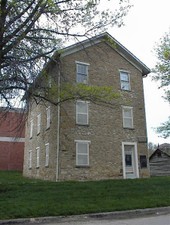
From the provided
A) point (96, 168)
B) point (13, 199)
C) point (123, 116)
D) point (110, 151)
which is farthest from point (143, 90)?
point (13, 199)

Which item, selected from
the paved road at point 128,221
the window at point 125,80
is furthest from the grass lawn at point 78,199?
the window at point 125,80

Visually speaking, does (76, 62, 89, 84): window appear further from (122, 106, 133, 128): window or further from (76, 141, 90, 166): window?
(76, 141, 90, 166): window

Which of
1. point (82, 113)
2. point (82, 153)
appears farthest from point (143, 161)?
point (82, 113)

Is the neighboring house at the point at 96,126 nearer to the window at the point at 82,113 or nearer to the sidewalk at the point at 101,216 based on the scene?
the window at the point at 82,113

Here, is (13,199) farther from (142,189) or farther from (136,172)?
(136,172)

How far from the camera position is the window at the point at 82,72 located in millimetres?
21158

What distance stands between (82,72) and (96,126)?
163 inches

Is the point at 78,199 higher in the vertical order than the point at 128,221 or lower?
higher

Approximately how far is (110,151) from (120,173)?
1676 millimetres

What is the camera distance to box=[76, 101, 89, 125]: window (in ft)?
66.1

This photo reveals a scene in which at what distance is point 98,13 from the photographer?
43.5ft

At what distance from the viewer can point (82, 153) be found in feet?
64.2

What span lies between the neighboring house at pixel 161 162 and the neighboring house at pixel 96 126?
9478 mm

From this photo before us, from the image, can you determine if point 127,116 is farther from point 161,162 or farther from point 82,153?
point 161,162
